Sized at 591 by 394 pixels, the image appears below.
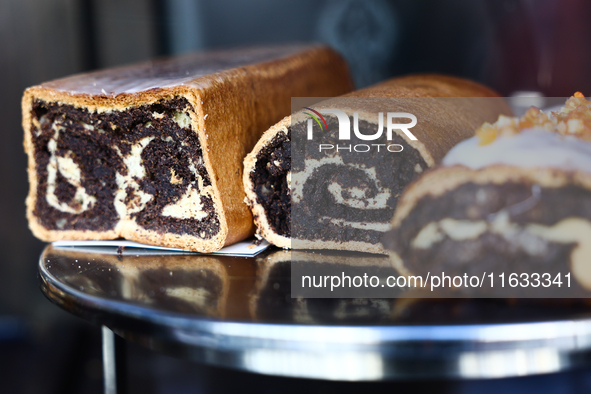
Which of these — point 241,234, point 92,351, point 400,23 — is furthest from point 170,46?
point 241,234

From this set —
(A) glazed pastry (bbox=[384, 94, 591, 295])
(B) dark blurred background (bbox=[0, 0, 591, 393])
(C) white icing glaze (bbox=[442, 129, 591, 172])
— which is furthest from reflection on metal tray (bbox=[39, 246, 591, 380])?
(B) dark blurred background (bbox=[0, 0, 591, 393])

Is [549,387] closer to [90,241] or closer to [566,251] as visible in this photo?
[566,251]

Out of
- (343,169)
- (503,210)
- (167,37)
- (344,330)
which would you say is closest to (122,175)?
(343,169)

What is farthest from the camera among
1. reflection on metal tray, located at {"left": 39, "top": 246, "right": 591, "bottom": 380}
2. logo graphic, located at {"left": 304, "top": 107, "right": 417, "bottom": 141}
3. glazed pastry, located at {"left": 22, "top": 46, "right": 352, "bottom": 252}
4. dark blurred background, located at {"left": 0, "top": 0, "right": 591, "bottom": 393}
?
dark blurred background, located at {"left": 0, "top": 0, "right": 591, "bottom": 393}

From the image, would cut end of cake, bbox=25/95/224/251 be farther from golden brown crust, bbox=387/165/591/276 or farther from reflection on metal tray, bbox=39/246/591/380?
golden brown crust, bbox=387/165/591/276

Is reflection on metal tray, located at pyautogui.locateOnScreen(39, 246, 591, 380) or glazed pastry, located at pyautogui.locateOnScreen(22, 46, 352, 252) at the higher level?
glazed pastry, located at pyautogui.locateOnScreen(22, 46, 352, 252)
